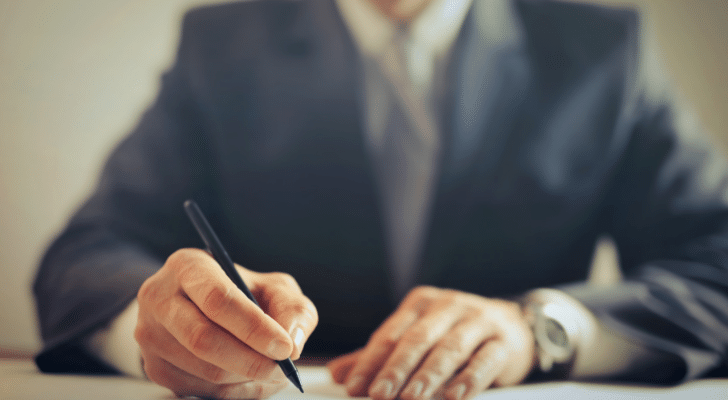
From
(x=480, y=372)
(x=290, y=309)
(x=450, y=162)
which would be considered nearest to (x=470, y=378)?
(x=480, y=372)

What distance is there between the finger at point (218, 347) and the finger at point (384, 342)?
0.21 feet

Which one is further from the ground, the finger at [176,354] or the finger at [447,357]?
the finger at [176,354]

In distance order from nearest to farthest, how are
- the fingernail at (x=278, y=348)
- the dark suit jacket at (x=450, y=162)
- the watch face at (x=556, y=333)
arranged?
the fingernail at (x=278, y=348) < the watch face at (x=556, y=333) < the dark suit jacket at (x=450, y=162)

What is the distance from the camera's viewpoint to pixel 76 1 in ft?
1.25

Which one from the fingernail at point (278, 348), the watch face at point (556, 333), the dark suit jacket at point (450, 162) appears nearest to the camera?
the fingernail at point (278, 348)

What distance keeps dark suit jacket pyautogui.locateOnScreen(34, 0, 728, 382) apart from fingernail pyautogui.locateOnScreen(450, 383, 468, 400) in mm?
175

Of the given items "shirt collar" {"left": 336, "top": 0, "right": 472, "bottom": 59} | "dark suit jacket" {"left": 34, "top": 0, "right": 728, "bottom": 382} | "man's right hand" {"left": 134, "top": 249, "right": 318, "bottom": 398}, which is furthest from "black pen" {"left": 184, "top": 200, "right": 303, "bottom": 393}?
"shirt collar" {"left": 336, "top": 0, "right": 472, "bottom": 59}

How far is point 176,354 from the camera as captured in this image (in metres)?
0.22

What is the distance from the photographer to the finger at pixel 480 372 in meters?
0.24

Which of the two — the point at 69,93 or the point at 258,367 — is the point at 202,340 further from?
the point at 69,93

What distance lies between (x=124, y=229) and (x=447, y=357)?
0.89ft

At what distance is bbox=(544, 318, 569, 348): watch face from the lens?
29cm

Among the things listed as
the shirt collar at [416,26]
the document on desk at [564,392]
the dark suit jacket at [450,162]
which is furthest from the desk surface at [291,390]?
the shirt collar at [416,26]

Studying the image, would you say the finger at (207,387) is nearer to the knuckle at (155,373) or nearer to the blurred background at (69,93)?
the knuckle at (155,373)
